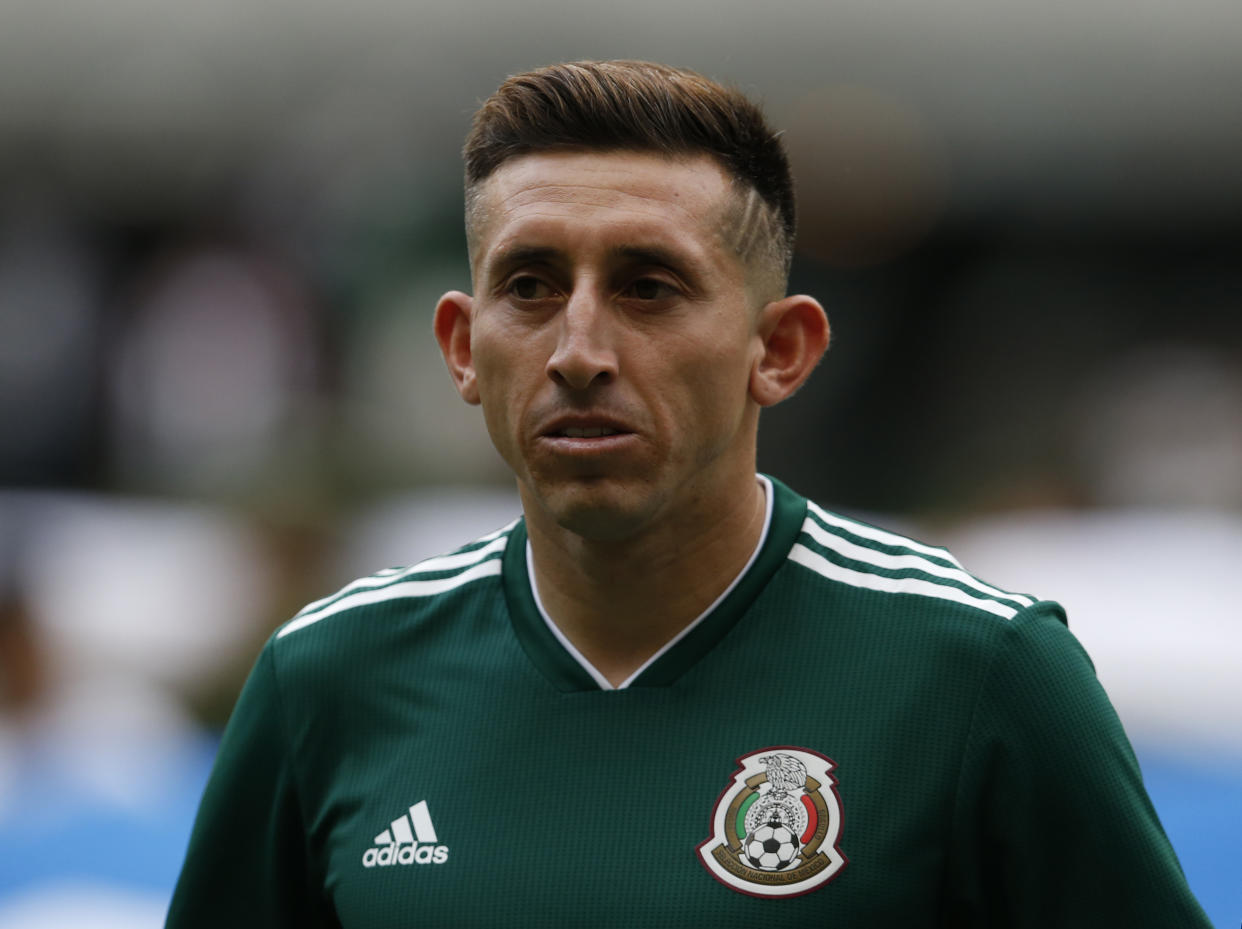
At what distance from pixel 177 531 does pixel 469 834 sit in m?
7.81

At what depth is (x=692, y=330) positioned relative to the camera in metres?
2.00

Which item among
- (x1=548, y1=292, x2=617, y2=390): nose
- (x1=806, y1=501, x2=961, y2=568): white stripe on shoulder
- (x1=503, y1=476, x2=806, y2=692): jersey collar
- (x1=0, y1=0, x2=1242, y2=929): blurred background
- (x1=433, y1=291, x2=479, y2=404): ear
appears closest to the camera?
(x1=548, y1=292, x2=617, y2=390): nose

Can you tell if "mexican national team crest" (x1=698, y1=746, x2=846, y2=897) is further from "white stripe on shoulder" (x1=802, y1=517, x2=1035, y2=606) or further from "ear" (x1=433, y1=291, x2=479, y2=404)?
"ear" (x1=433, y1=291, x2=479, y2=404)

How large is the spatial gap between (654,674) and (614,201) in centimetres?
64

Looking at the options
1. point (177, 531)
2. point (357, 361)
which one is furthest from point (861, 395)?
point (177, 531)

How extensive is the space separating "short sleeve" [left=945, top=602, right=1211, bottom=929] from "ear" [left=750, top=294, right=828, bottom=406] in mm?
537

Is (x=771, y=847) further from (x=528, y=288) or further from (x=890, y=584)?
(x=528, y=288)

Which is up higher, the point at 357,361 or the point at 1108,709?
the point at 357,361

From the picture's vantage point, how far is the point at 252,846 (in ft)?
7.08

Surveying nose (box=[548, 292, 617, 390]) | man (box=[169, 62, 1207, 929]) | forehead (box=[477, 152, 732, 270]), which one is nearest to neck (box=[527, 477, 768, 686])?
man (box=[169, 62, 1207, 929])

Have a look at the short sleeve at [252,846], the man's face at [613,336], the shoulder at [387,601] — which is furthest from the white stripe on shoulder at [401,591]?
the man's face at [613,336]

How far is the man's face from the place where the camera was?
1954mm

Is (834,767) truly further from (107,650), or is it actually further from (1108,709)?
(107,650)

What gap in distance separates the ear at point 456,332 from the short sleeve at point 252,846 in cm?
54
